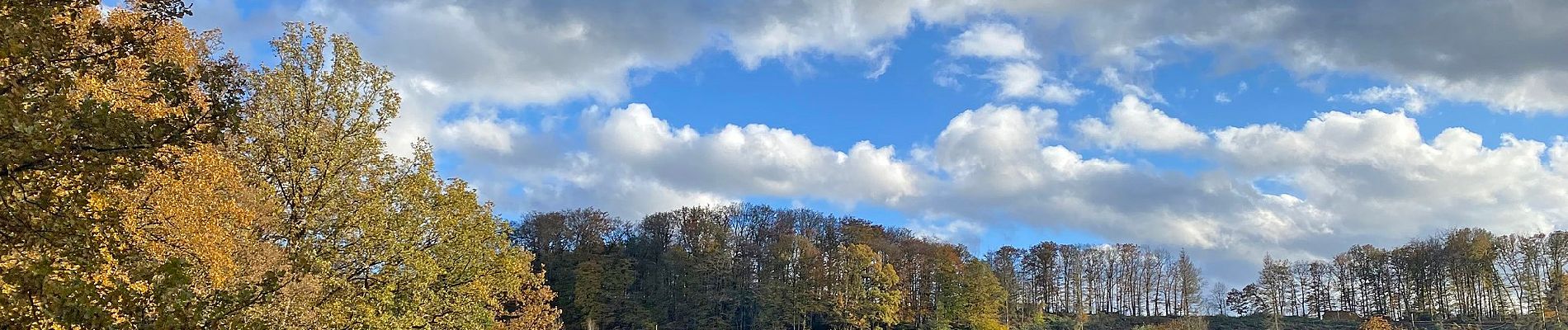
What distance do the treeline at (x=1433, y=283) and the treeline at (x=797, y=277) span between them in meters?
7.64

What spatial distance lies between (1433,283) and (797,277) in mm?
52668

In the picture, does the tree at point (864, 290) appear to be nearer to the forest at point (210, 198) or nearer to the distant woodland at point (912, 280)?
the distant woodland at point (912, 280)

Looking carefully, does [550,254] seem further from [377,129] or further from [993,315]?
[377,129]

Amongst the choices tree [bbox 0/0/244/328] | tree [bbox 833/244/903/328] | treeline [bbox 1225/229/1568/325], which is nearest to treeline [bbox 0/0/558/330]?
tree [bbox 0/0/244/328]

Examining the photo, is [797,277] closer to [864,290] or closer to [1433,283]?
[864,290]

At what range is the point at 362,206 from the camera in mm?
14102

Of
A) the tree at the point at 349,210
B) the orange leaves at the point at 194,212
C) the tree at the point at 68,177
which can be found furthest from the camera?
the tree at the point at 349,210

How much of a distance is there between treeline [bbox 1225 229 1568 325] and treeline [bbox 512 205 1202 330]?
764 cm

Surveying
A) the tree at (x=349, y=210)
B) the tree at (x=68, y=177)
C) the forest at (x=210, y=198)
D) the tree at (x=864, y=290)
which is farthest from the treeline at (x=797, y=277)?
the tree at (x=68, y=177)

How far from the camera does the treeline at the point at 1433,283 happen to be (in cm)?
6397

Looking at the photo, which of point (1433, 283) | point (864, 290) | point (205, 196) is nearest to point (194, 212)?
point (205, 196)

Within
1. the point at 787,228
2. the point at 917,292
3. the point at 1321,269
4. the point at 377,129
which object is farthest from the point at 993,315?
the point at 377,129

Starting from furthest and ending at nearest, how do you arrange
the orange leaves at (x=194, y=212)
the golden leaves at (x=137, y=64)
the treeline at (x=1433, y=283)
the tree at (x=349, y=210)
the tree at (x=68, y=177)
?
the treeline at (x=1433, y=283) < the tree at (x=349, y=210) < the orange leaves at (x=194, y=212) < the golden leaves at (x=137, y=64) < the tree at (x=68, y=177)

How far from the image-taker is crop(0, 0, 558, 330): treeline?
618 centimetres
